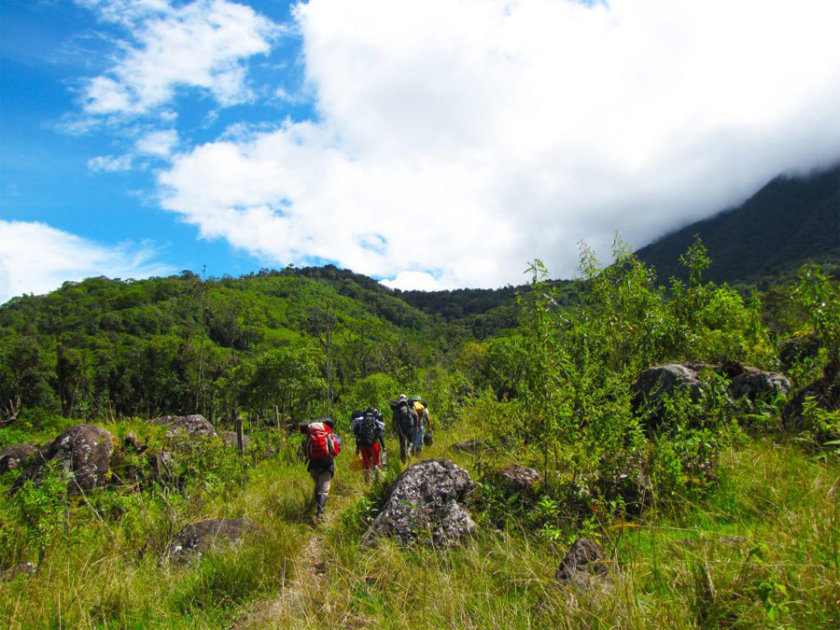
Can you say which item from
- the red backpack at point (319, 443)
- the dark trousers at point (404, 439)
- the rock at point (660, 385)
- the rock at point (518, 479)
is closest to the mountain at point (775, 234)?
the dark trousers at point (404, 439)

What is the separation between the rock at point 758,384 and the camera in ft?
19.8

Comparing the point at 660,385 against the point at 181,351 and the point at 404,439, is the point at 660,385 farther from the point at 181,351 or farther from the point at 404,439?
the point at 181,351

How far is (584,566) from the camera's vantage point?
293cm

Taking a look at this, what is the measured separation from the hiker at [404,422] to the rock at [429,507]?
3887mm

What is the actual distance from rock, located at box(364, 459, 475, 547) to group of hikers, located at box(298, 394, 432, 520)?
139 centimetres

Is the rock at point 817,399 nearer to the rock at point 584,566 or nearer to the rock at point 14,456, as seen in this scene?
the rock at point 584,566

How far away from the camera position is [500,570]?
345 cm

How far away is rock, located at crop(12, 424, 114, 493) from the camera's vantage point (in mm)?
8586

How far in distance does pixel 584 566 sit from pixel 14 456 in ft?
57.9

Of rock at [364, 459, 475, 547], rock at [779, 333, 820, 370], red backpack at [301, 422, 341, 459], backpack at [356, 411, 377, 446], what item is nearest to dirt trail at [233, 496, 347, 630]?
rock at [364, 459, 475, 547]

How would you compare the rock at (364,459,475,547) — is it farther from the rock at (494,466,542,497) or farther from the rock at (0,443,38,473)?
the rock at (0,443,38,473)

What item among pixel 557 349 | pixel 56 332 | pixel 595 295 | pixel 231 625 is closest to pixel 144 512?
pixel 231 625

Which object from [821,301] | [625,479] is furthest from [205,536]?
[821,301]

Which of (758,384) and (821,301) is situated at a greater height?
(821,301)
